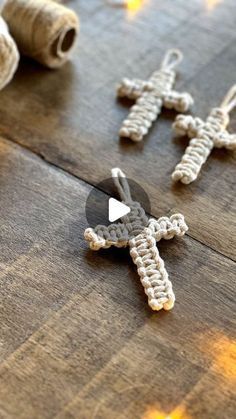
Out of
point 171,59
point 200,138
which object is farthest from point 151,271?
point 171,59

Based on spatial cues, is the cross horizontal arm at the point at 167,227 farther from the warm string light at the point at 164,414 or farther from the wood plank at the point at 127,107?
the warm string light at the point at 164,414

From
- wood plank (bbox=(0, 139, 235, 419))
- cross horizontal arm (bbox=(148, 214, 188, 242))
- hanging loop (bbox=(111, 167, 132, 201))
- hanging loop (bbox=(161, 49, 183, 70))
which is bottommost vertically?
wood plank (bbox=(0, 139, 235, 419))

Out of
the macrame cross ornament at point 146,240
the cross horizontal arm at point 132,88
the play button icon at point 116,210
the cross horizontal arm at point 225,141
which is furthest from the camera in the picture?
the cross horizontal arm at point 132,88

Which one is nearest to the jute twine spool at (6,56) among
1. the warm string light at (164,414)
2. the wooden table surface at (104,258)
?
the wooden table surface at (104,258)

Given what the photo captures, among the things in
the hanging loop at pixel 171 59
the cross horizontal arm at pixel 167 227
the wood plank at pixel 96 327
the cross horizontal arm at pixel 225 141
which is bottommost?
the wood plank at pixel 96 327

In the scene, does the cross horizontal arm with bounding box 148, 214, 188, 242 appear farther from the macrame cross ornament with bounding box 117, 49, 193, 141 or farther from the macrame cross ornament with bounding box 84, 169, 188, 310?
the macrame cross ornament with bounding box 117, 49, 193, 141

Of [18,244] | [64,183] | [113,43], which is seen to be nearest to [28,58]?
[113,43]

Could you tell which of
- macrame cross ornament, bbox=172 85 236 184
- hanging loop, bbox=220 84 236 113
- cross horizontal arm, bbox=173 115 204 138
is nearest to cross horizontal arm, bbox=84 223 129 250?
Result: macrame cross ornament, bbox=172 85 236 184
